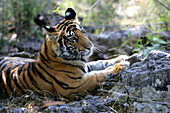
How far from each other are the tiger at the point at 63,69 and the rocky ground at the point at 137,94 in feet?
1.74

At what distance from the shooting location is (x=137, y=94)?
2.88 m

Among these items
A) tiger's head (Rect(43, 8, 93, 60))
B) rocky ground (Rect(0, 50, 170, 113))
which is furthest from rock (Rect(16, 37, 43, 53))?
rocky ground (Rect(0, 50, 170, 113))

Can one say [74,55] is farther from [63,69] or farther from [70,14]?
[70,14]

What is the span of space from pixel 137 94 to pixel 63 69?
1457 millimetres

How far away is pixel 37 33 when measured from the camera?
30.0 ft

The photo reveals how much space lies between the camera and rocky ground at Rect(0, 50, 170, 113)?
2.76 meters

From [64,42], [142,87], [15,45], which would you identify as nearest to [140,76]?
[142,87]

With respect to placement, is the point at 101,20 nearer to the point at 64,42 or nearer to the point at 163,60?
the point at 64,42

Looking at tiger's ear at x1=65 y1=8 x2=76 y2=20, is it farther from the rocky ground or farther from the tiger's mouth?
the rocky ground

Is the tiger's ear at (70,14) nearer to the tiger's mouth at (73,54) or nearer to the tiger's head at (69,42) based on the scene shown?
the tiger's head at (69,42)

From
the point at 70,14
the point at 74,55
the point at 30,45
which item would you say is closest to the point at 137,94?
the point at 74,55

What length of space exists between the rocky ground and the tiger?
0.53 m

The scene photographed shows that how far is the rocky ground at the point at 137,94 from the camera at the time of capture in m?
2.76

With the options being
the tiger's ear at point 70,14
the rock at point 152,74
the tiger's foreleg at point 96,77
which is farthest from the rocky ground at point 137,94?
the tiger's ear at point 70,14
